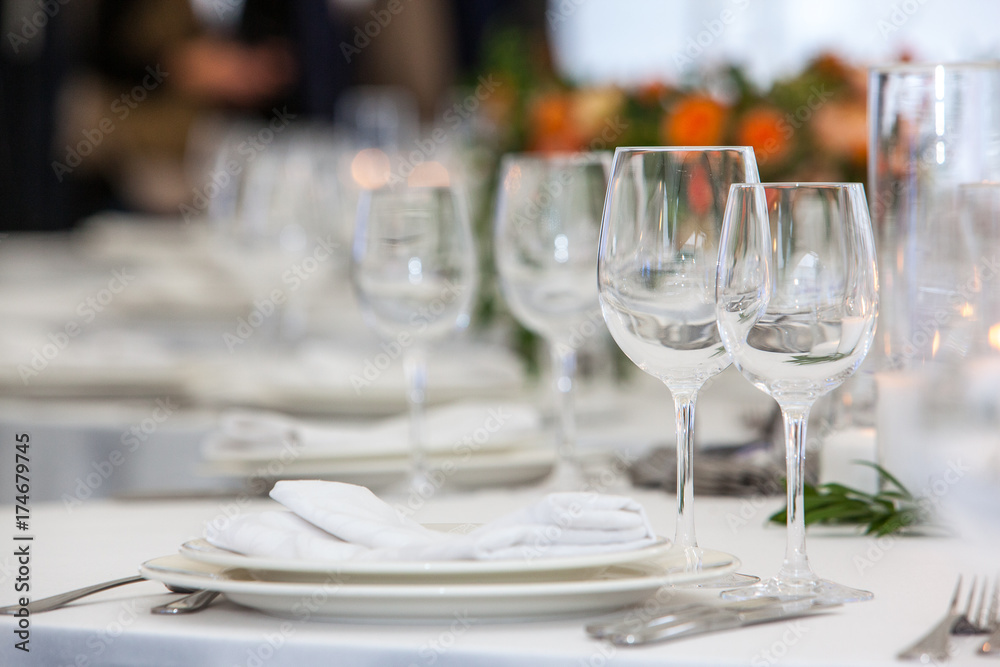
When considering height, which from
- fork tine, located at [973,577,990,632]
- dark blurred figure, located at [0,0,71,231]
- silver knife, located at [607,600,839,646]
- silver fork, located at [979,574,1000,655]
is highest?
dark blurred figure, located at [0,0,71,231]

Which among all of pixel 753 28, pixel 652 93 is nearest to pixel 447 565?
pixel 652 93

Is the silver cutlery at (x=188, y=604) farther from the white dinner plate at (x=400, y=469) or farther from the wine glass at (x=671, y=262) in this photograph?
the white dinner plate at (x=400, y=469)

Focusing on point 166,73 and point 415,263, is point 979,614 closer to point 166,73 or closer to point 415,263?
point 415,263

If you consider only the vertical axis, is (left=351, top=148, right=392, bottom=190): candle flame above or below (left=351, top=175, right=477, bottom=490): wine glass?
above

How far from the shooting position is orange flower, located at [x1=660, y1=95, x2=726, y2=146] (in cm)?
157

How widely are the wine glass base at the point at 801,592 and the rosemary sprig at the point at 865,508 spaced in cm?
17

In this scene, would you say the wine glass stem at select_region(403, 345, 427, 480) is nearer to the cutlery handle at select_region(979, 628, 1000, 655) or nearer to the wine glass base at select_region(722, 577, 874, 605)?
the wine glass base at select_region(722, 577, 874, 605)

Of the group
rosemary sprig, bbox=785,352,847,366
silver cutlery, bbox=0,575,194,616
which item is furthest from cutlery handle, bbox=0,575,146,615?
rosemary sprig, bbox=785,352,847,366

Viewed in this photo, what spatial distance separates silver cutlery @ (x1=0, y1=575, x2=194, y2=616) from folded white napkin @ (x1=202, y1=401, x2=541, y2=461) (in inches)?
14.2

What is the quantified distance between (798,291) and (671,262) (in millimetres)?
100

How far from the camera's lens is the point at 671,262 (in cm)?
76

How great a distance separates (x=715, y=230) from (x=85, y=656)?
1.43ft

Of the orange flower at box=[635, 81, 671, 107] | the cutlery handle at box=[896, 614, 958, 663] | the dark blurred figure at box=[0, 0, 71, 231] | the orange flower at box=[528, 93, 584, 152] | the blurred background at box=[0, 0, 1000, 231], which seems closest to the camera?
the cutlery handle at box=[896, 614, 958, 663]

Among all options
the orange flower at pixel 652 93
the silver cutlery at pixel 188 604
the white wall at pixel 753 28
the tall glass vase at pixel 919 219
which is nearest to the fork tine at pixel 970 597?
the tall glass vase at pixel 919 219
